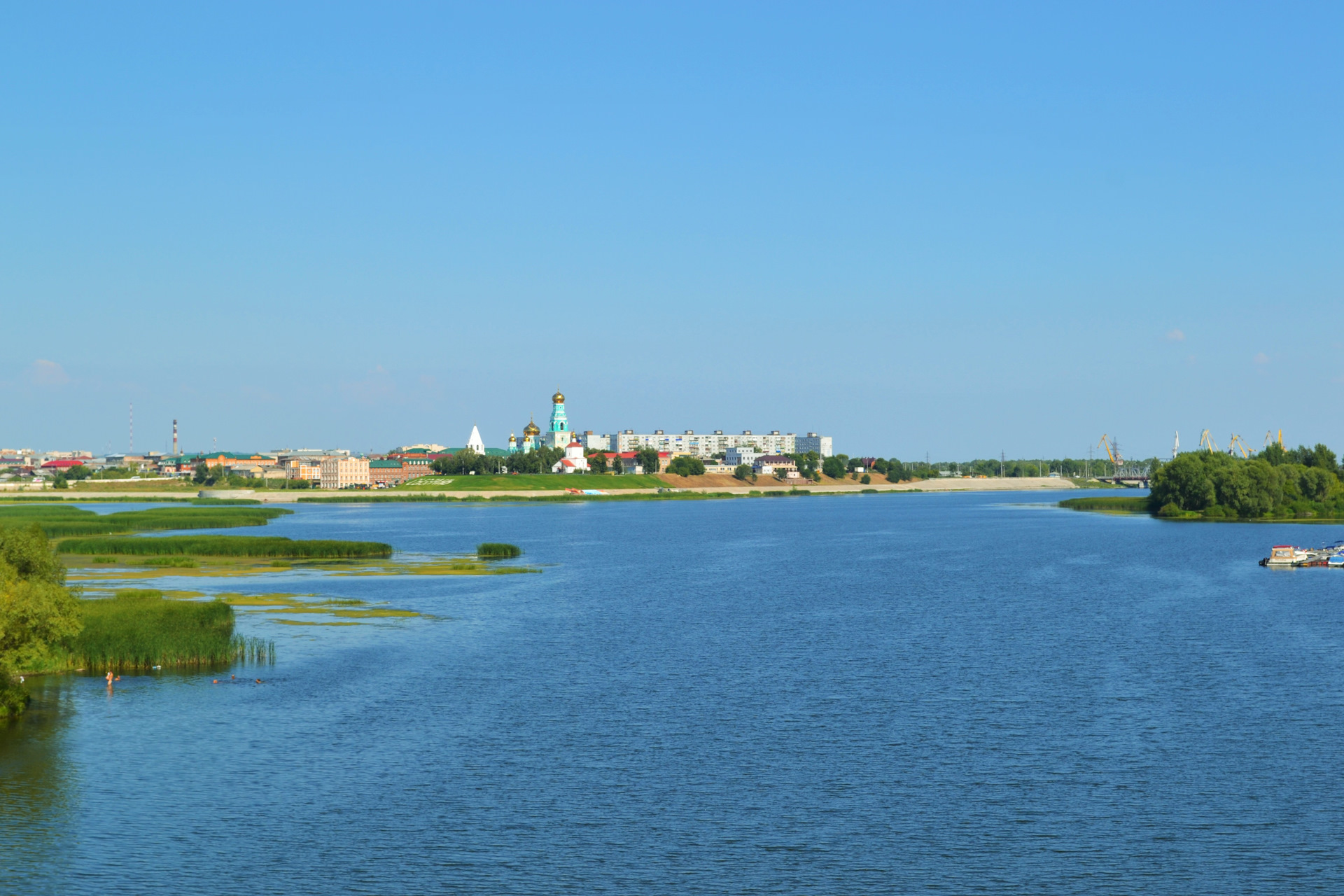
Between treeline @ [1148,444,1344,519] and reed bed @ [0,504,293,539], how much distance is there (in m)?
107

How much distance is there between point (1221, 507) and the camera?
476 ft

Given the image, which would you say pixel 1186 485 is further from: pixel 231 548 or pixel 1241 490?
pixel 231 548

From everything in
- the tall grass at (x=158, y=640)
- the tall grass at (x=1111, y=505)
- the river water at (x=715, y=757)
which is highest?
the tall grass at (x=1111, y=505)

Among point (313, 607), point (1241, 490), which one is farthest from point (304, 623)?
point (1241, 490)

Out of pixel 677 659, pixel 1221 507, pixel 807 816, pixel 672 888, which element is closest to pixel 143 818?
pixel 672 888

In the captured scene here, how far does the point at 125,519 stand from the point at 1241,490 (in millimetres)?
122973

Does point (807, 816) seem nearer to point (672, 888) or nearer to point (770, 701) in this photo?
point (672, 888)

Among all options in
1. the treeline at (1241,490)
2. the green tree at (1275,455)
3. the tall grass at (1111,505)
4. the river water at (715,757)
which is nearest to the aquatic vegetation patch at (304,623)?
the river water at (715,757)

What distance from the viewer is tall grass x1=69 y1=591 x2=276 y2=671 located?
46812 mm

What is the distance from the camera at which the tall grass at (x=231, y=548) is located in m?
94.1

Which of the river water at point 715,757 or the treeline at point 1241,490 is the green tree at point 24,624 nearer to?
the river water at point 715,757

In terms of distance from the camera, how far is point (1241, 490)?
142 m

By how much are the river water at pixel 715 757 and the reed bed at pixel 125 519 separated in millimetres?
63320

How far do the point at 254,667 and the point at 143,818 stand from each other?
60.5 ft
